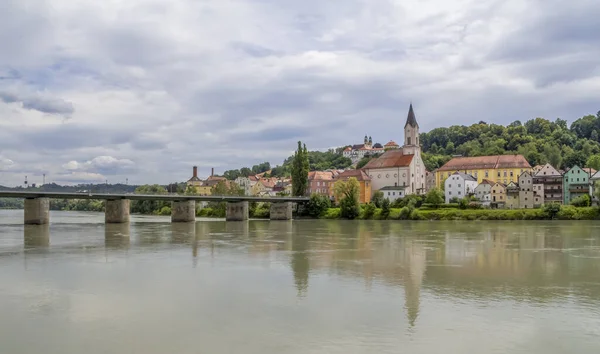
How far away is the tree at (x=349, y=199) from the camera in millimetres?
80750

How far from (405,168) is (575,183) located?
29.4 metres

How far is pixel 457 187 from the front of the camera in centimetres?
8800

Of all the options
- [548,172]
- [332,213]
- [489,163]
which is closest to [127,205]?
[332,213]

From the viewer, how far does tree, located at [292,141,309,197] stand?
84.0 meters

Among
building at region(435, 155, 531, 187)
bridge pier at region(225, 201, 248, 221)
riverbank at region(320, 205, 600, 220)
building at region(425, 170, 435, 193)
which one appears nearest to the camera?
riverbank at region(320, 205, 600, 220)

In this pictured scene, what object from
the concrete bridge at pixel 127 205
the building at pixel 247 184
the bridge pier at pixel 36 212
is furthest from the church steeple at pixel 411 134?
the bridge pier at pixel 36 212

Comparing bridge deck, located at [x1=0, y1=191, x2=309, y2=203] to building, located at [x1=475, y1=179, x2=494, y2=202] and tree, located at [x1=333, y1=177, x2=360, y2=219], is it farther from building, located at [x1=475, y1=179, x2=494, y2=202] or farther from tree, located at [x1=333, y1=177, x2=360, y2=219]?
building, located at [x1=475, y1=179, x2=494, y2=202]

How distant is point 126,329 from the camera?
39.8 feet

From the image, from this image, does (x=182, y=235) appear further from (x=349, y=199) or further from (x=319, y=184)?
(x=319, y=184)

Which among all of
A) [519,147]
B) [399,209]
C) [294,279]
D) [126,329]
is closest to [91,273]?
[294,279]

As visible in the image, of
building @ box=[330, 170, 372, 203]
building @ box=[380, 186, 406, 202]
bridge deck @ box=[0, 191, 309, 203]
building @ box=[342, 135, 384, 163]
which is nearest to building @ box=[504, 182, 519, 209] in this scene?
building @ box=[380, 186, 406, 202]

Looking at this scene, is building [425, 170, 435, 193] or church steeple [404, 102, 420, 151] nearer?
church steeple [404, 102, 420, 151]

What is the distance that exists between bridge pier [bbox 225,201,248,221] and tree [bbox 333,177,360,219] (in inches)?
605

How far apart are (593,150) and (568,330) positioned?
126m
